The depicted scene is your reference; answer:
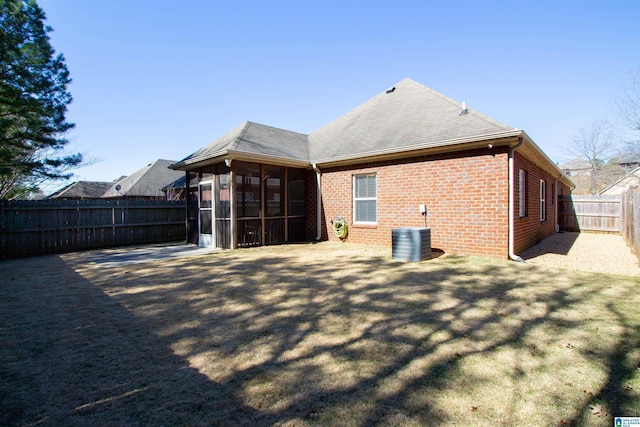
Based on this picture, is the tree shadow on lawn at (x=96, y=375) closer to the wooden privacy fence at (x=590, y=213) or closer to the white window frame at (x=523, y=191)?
the white window frame at (x=523, y=191)

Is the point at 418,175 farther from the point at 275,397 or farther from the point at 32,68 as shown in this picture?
the point at 32,68

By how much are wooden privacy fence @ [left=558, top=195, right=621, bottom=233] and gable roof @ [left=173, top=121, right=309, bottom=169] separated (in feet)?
48.1

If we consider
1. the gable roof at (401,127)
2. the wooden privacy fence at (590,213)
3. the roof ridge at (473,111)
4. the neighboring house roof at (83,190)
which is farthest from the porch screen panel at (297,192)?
the neighboring house roof at (83,190)

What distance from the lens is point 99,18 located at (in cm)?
991

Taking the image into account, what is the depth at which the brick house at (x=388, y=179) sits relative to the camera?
7969mm

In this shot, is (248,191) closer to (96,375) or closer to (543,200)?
(96,375)

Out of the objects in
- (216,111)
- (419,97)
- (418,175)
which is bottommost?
(418,175)

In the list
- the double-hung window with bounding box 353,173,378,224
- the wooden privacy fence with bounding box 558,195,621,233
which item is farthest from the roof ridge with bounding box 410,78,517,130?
the wooden privacy fence with bounding box 558,195,621,233

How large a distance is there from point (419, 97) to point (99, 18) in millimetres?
10957

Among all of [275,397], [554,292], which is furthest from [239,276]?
[554,292]

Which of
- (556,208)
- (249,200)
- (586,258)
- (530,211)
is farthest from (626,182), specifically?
(249,200)

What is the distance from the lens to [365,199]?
10.6m

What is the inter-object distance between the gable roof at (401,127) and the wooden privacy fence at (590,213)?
11.6 metres

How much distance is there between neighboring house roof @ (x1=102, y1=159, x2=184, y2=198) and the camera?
2733 cm
